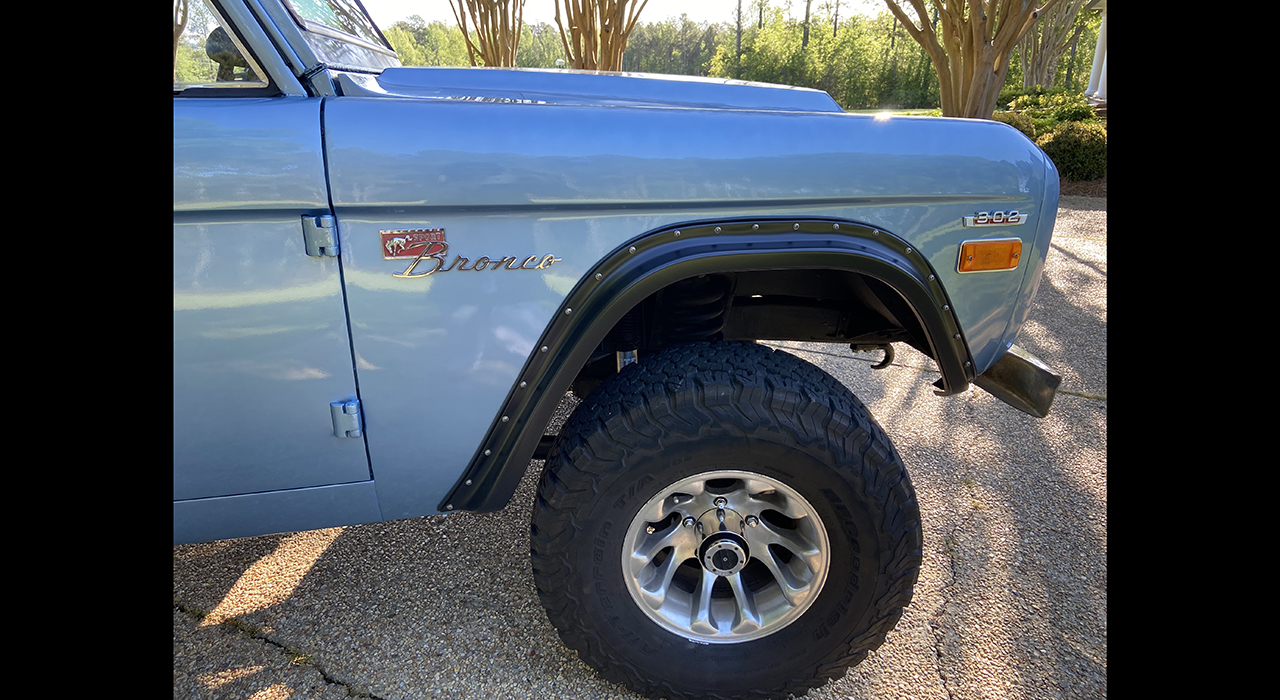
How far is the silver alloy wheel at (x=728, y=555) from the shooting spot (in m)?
1.71

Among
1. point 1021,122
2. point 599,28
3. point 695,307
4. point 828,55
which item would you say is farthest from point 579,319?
point 828,55

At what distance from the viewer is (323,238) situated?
1397 mm

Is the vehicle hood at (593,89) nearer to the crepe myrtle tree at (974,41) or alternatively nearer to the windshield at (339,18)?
the windshield at (339,18)

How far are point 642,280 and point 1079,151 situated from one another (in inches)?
473

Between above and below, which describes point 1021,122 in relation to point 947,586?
above

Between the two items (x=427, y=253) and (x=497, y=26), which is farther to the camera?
(x=497, y=26)

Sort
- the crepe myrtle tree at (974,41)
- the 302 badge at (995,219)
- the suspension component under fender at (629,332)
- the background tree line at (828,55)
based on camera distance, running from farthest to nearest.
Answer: the background tree line at (828,55), the crepe myrtle tree at (974,41), the suspension component under fender at (629,332), the 302 badge at (995,219)

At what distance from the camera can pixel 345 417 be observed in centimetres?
153

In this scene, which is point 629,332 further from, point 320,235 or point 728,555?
point 320,235

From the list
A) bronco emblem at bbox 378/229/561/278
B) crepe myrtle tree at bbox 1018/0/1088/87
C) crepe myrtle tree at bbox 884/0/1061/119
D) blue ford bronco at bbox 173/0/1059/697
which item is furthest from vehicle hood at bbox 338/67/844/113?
crepe myrtle tree at bbox 1018/0/1088/87

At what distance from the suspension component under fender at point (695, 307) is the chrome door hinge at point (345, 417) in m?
0.90

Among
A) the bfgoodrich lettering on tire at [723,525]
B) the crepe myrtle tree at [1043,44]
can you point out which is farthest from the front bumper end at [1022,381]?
the crepe myrtle tree at [1043,44]

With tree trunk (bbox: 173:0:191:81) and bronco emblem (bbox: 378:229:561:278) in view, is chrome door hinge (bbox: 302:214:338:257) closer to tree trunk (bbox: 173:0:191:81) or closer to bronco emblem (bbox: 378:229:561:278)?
bronco emblem (bbox: 378:229:561:278)
